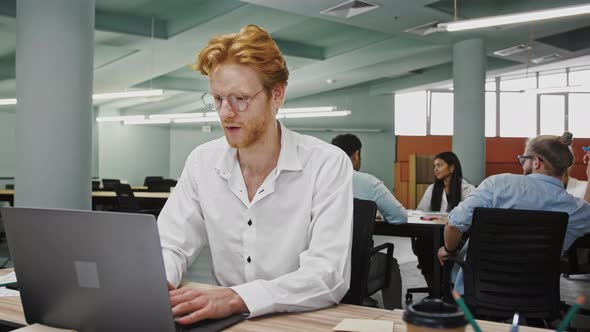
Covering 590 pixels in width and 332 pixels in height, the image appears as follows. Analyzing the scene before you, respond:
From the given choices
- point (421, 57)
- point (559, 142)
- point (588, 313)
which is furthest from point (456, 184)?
point (421, 57)

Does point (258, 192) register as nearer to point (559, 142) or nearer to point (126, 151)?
point (559, 142)

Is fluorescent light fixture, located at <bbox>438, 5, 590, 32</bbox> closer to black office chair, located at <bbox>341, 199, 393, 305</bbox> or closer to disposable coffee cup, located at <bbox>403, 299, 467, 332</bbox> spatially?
black office chair, located at <bbox>341, 199, 393, 305</bbox>

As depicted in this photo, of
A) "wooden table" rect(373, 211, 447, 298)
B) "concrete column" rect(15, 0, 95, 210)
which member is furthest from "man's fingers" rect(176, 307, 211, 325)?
"concrete column" rect(15, 0, 95, 210)

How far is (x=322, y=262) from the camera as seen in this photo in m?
1.41

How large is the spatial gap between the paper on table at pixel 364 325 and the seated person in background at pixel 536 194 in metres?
1.88

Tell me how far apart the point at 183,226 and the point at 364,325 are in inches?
29.0

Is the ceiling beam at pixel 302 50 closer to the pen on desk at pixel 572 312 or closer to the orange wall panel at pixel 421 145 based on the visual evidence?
the orange wall panel at pixel 421 145

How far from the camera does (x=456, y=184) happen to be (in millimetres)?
5250

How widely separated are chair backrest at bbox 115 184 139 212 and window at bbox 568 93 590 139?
37.4 ft

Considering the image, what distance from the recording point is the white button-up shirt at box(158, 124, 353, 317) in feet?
4.91

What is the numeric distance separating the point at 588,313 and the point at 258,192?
350 centimetres

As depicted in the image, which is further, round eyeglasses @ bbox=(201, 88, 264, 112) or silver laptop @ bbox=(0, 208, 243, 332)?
round eyeglasses @ bbox=(201, 88, 264, 112)

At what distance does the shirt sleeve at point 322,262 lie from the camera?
4.14 ft

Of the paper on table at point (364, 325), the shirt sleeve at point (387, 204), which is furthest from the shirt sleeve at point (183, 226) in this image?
the shirt sleeve at point (387, 204)
